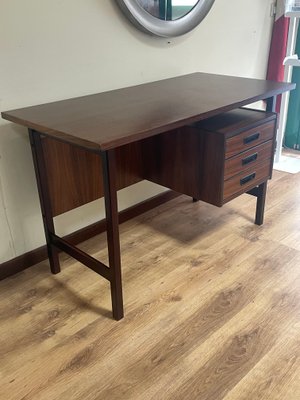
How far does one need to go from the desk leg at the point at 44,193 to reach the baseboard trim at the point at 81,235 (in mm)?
123

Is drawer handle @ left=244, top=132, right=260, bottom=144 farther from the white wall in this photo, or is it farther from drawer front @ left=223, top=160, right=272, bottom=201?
the white wall

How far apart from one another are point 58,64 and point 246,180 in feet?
3.34

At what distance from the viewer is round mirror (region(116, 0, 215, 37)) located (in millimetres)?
1902

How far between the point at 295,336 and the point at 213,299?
35 centimetres

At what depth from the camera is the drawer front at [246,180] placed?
1842mm

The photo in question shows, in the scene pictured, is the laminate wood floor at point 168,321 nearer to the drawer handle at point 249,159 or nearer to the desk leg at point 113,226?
the desk leg at point 113,226

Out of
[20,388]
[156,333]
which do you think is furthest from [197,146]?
[20,388]

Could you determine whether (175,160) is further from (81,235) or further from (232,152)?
(81,235)

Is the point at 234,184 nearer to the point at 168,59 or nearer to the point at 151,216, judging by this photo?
the point at 151,216

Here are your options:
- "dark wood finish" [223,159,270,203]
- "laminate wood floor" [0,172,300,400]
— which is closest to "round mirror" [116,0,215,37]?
"dark wood finish" [223,159,270,203]

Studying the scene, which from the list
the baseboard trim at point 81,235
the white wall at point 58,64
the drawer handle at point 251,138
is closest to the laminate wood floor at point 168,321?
the baseboard trim at point 81,235

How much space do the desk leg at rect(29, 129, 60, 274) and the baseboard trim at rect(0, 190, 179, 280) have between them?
0.12 m

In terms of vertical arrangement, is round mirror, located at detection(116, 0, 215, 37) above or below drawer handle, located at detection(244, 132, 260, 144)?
above

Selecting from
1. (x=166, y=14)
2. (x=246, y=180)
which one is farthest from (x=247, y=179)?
(x=166, y=14)
